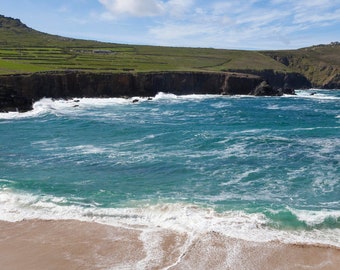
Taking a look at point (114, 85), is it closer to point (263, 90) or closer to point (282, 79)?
point (263, 90)

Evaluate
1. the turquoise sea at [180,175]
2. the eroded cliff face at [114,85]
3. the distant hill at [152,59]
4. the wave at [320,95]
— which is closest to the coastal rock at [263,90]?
the eroded cliff face at [114,85]

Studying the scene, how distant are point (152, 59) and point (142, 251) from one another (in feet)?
336

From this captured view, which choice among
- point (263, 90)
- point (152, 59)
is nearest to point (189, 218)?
point (263, 90)

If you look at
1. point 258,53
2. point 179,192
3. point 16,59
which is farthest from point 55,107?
point 258,53

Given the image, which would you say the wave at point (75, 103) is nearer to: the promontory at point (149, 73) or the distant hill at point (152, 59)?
the promontory at point (149, 73)

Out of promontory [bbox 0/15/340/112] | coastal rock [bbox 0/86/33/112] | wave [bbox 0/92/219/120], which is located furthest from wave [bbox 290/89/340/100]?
coastal rock [bbox 0/86/33/112]

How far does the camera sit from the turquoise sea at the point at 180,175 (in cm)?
1986

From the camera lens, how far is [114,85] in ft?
266

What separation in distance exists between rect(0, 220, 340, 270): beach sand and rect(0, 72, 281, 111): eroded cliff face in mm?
44513

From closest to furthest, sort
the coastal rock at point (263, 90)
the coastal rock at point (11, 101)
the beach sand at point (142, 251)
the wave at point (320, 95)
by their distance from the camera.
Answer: the beach sand at point (142, 251)
the coastal rock at point (11, 101)
the coastal rock at point (263, 90)
the wave at point (320, 95)

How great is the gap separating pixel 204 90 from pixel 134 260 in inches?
3188

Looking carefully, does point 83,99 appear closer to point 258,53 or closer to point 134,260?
point 134,260

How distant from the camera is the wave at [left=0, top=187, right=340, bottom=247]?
18.2 meters

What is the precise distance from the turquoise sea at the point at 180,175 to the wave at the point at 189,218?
5 centimetres
